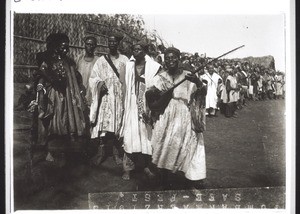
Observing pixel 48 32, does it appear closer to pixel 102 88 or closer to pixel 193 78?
pixel 102 88

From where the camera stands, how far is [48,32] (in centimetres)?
348

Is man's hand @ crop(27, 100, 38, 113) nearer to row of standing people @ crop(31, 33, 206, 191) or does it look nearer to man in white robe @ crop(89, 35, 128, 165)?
row of standing people @ crop(31, 33, 206, 191)

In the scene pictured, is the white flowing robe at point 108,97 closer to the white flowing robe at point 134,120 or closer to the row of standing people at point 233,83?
the white flowing robe at point 134,120

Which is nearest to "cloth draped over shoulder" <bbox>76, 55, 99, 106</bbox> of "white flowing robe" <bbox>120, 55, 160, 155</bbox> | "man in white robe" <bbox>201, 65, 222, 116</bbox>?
"white flowing robe" <bbox>120, 55, 160, 155</bbox>

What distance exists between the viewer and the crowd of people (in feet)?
11.5

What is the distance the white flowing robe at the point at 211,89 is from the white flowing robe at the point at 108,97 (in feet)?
2.26

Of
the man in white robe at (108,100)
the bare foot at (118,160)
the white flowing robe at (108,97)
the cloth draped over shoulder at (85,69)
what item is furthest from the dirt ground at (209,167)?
the cloth draped over shoulder at (85,69)

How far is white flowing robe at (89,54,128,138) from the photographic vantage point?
3531 millimetres

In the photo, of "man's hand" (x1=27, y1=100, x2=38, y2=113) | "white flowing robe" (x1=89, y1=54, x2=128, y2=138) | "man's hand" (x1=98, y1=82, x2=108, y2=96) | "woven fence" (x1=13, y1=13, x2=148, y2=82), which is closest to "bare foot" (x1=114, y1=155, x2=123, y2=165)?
"white flowing robe" (x1=89, y1=54, x2=128, y2=138)

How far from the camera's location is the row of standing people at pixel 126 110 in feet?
11.5

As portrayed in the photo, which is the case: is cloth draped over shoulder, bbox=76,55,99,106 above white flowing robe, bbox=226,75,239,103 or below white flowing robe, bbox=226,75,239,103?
above

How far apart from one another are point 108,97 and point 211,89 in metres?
0.85

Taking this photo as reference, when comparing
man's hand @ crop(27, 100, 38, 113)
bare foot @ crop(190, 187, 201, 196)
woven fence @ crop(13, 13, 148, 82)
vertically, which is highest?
woven fence @ crop(13, 13, 148, 82)

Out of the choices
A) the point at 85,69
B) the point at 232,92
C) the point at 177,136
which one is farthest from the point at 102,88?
the point at 232,92
